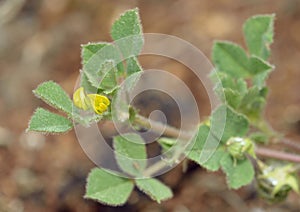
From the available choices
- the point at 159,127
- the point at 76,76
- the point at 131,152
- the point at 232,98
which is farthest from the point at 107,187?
the point at 76,76

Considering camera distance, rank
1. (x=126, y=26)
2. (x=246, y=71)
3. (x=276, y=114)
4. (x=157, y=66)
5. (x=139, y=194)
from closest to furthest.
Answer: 1. (x=126, y=26)
2. (x=246, y=71)
3. (x=139, y=194)
4. (x=276, y=114)
5. (x=157, y=66)

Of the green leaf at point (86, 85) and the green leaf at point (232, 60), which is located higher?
the green leaf at point (86, 85)

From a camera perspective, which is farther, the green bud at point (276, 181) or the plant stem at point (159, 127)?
the green bud at point (276, 181)

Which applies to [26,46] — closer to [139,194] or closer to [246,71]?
[139,194]

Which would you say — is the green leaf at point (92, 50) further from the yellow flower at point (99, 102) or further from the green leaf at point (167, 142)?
the green leaf at point (167, 142)

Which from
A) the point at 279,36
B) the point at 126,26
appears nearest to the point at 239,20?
the point at 279,36

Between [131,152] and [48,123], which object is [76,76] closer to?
[131,152]

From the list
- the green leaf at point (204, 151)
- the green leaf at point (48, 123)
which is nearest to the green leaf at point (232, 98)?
the green leaf at point (204, 151)
